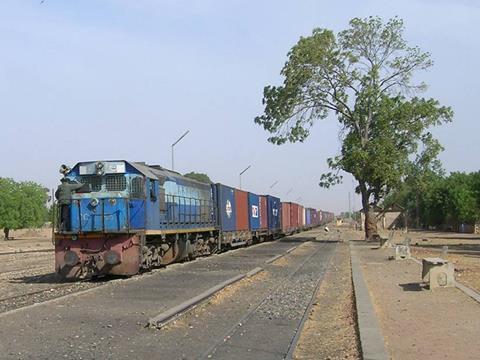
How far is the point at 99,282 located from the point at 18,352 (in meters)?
9.50

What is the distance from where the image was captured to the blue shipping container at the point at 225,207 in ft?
101

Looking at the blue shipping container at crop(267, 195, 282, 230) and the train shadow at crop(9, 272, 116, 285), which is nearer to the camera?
the train shadow at crop(9, 272, 116, 285)

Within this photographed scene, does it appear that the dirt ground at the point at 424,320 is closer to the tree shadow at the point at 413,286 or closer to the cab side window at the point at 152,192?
the tree shadow at the point at 413,286

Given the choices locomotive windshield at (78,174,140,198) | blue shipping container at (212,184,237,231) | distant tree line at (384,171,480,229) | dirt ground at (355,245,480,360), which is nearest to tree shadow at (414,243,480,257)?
blue shipping container at (212,184,237,231)

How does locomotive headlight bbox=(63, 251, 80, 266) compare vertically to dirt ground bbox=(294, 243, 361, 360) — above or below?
above

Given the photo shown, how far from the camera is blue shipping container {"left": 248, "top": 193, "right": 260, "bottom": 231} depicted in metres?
40.6

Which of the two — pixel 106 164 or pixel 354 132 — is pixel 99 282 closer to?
pixel 106 164

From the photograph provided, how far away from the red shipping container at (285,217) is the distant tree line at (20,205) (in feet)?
96.2

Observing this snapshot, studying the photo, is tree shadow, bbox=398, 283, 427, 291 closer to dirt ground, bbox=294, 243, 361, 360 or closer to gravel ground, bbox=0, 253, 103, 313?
dirt ground, bbox=294, 243, 361, 360

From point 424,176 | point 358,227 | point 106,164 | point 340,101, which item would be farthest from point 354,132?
point 358,227

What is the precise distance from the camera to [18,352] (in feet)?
26.9

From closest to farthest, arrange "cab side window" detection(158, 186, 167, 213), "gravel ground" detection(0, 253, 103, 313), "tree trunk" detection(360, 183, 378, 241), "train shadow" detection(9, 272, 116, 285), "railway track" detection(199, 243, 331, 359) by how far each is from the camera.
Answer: "railway track" detection(199, 243, 331, 359) → "gravel ground" detection(0, 253, 103, 313) → "train shadow" detection(9, 272, 116, 285) → "cab side window" detection(158, 186, 167, 213) → "tree trunk" detection(360, 183, 378, 241)

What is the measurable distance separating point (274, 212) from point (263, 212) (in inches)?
213

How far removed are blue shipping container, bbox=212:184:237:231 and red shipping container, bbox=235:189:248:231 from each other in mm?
996
